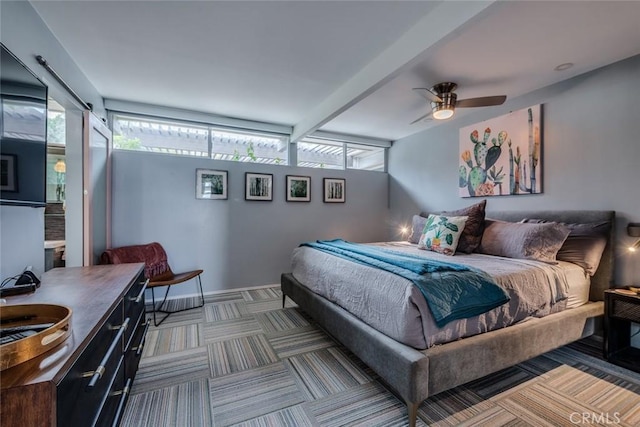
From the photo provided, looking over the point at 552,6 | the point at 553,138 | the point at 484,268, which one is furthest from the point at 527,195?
the point at 552,6

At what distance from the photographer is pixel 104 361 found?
117 cm

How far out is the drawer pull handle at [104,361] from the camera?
102 centimetres

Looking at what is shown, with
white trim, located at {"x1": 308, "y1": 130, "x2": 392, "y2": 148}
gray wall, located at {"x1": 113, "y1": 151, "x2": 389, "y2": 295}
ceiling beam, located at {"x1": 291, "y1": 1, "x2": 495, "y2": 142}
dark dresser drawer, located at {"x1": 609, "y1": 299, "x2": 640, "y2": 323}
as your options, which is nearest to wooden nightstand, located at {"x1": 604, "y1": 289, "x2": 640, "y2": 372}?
dark dresser drawer, located at {"x1": 609, "y1": 299, "x2": 640, "y2": 323}

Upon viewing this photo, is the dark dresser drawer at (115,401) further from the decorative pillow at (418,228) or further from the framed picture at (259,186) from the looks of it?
the decorative pillow at (418,228)

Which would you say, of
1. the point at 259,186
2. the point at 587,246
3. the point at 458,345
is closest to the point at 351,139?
the point at 259,186

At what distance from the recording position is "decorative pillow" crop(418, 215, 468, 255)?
2975mm

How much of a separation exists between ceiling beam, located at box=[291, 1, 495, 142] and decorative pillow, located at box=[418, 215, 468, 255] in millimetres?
1635

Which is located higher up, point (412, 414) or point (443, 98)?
point (443, 98)

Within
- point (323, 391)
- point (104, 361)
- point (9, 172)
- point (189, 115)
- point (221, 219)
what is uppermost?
point (189, 115)

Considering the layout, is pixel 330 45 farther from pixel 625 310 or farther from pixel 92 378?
pixel 625 310

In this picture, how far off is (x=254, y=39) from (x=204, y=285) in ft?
10.2

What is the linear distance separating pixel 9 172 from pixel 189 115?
2.63 m

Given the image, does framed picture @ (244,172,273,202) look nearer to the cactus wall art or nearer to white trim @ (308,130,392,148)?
white trim @ (308,130,392,148)

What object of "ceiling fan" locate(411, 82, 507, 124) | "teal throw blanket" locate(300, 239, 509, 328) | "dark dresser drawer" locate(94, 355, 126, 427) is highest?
"ceiling fan" locate(411, 82, 507, 124)
